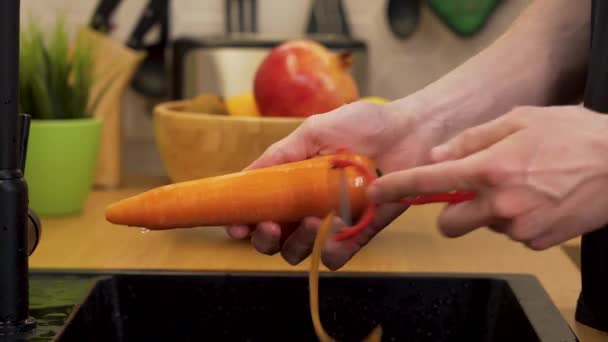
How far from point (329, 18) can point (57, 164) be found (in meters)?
0.62

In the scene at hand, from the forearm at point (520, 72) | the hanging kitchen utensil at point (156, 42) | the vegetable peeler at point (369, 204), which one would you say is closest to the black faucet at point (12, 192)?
the vegetable peeler at point (369, 204)

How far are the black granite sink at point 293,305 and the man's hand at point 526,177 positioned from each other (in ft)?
1.14

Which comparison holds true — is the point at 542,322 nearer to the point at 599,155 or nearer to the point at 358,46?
the point at 599,155

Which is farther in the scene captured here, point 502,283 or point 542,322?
point 502,283

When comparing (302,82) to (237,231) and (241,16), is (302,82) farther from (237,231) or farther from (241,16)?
(241,16)

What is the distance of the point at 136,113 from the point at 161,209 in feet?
3.21

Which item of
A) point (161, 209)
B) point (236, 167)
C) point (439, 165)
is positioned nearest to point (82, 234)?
point (236, 167)

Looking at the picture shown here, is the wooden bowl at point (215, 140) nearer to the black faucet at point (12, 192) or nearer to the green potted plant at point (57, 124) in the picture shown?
Result: the green potted plant at point (57, 124)

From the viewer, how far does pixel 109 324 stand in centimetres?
86

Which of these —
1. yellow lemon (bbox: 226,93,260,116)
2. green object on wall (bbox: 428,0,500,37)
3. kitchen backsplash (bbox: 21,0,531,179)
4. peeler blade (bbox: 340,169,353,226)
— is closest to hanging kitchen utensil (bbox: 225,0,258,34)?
kitchen backsplash (bbox: 21,0,531,179)

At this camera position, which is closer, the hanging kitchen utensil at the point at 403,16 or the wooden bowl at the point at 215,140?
the wooden bowl at the point at 215,140

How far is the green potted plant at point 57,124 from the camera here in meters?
1.20

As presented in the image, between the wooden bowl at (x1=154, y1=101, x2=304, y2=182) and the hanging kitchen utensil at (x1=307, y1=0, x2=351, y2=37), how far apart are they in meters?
0.56

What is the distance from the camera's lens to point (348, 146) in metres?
0.78
